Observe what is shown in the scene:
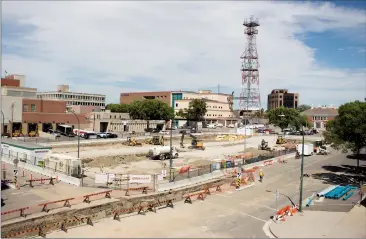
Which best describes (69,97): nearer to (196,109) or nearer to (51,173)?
(196,109)

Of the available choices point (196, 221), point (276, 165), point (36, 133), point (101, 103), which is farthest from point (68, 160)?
point (101, 103)

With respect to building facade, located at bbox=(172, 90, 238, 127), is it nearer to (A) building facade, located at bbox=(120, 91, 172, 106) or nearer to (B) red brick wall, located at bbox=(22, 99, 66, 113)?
(A) building facade, located at bbox=(120, 91, 172, 106)

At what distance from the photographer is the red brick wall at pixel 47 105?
76.2 meters

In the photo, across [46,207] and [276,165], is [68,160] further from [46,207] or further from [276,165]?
[276,165]

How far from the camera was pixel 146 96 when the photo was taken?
15838 cm

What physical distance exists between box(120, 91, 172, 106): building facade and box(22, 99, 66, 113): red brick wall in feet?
A: 180

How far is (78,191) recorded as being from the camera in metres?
30.7

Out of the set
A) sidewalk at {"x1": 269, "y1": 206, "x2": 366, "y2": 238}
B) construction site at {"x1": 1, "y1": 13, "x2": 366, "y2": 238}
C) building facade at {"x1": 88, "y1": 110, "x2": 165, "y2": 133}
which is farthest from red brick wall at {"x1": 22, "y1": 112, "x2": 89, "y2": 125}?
sidewalk at {"x1": 269, "y1": 206, "x2": 366, "y2": 238}

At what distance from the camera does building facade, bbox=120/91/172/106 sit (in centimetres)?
14712

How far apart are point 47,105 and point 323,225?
6994 centimetres

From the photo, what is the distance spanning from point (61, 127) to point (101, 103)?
99.2 m

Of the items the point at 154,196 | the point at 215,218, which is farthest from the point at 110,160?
the point at 215,218

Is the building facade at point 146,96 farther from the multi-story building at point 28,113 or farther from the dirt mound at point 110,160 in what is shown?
the dirt mound at point 110,160

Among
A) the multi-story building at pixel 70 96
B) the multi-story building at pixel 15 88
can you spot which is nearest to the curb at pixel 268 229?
the multi-story building at pixel 15 88
